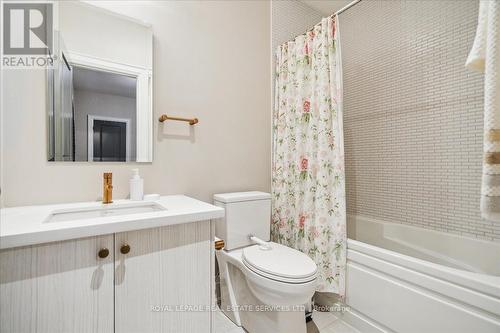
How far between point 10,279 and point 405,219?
2.27 metres

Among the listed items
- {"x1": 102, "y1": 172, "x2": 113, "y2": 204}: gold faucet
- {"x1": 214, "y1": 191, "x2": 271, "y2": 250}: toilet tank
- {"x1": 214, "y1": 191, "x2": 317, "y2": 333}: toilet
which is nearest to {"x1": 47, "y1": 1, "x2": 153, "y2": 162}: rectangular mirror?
{"x1": 102, "y1": 172, "x2": 113, "y2": 204}: gold faucet

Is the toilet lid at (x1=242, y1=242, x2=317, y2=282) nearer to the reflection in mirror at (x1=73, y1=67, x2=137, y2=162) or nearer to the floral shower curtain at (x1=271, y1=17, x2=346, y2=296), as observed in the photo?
the floral shower curtain at (x1=271, y1=17, x2=346, y2=296)

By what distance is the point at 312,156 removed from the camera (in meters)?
1.68

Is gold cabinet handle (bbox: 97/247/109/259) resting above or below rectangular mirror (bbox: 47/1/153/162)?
below

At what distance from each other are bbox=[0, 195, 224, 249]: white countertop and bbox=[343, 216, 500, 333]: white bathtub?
0.98 metres

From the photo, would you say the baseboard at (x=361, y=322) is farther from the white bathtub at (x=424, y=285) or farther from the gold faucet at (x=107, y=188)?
the gold faucet at (x=107, y=188)

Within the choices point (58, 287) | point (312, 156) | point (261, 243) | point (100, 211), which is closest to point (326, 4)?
point (312, 156)

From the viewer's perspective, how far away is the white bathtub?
40.6 inches

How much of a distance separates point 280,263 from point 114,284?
2.57 feet

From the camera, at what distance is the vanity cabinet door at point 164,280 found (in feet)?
3.06

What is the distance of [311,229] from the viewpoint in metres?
1.67

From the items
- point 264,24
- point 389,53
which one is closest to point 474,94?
point 389,53

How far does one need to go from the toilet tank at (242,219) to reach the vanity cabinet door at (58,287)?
78cm

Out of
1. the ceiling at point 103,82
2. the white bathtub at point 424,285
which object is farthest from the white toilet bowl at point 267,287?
the ceiling at point 103,82
